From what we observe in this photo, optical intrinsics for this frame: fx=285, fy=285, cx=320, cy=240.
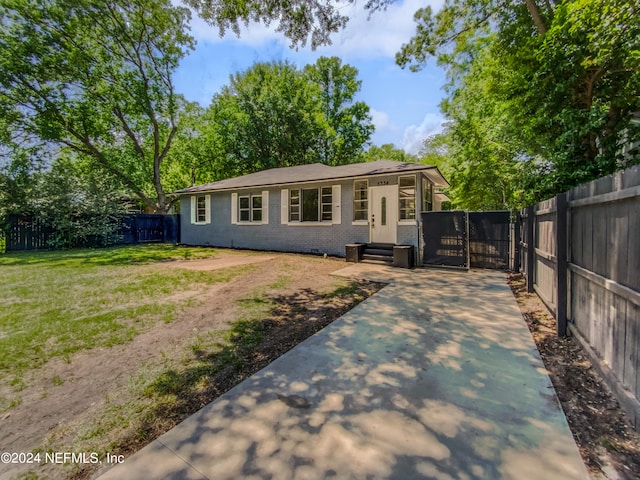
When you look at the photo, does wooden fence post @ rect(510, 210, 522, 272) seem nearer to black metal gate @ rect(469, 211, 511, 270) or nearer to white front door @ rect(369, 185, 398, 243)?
black metal gate @ rect(469, 211, 511, 270)

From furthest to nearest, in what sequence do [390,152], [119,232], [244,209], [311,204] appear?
[390,152] < [119,232] < [244,209] < [311,204]

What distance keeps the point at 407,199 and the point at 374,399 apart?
7.96m

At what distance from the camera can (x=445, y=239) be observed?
336 inches

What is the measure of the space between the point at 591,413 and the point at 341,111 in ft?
91.8

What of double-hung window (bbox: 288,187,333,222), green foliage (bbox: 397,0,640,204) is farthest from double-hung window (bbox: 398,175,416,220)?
green foliage (bbox: 397,0,640,204)

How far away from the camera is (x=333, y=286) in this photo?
20.6ft

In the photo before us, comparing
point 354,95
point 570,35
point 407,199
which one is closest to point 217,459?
point 570,35

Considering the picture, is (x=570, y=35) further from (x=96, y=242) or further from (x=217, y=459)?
(x=96, y=242)

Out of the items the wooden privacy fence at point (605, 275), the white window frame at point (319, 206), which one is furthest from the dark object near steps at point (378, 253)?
the wooden privacy fence at point (605, 275)

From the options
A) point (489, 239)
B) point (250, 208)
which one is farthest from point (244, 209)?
point (489, 239)

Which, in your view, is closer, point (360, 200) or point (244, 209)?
point (360, 200)

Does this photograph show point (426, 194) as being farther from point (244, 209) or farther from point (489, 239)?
point (244, 209)

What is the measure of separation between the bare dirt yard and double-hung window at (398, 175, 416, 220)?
4988 millimetres

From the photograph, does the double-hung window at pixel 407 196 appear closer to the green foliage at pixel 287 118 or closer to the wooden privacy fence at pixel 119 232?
the wooden privacy fence at pixel 119 232
